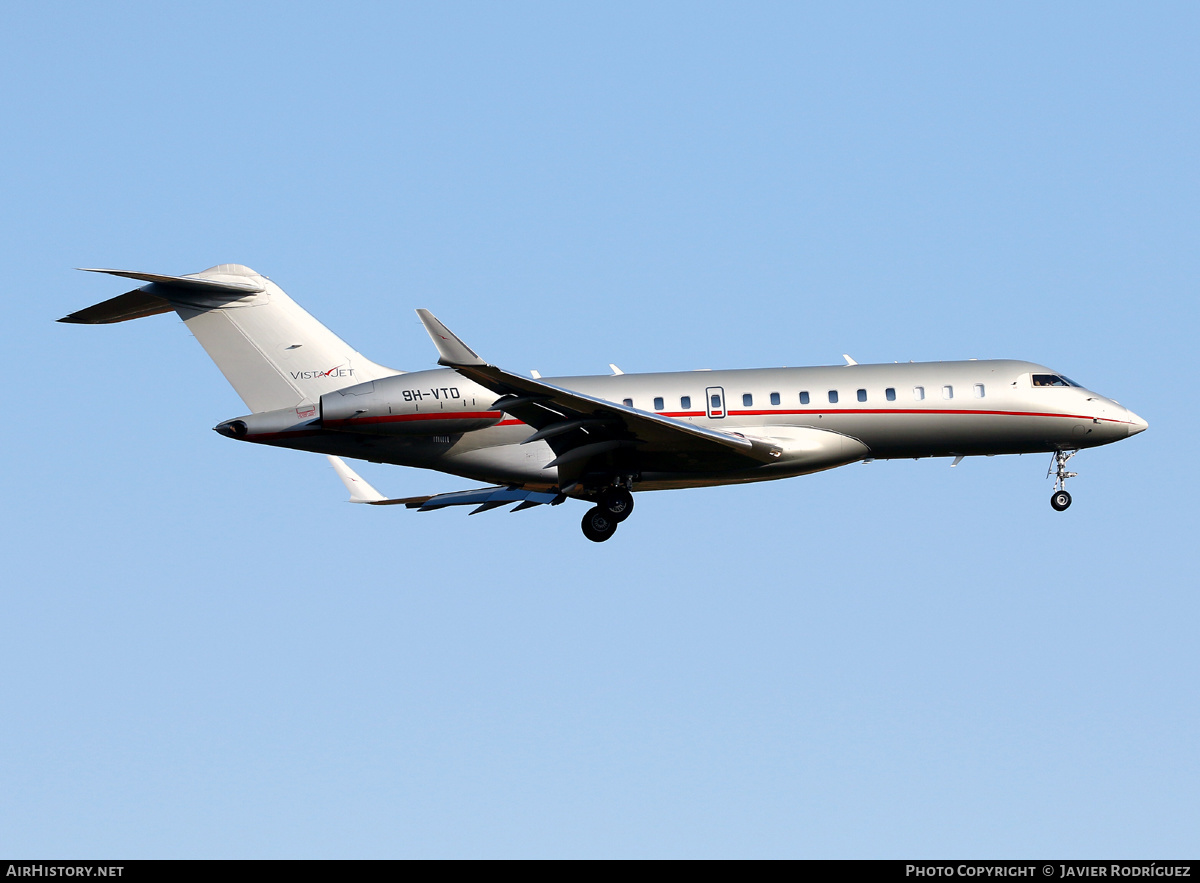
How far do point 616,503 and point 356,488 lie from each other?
18.5 feet

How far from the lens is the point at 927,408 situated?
2472 cm

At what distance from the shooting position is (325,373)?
25.5 m

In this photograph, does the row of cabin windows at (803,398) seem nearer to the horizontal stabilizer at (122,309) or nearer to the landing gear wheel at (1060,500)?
the landing gear wheel at (1060,500)

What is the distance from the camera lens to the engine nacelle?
78.4 feet

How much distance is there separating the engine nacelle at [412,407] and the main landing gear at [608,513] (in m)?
2.55

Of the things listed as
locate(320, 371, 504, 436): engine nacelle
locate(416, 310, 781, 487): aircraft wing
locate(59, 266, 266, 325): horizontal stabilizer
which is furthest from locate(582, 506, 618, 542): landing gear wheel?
locate(59, 266, 266, 325): horizontal stabilizer

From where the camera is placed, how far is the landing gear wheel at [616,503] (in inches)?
989

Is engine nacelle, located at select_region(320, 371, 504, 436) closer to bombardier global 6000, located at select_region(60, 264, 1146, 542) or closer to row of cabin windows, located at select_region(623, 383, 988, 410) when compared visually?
bombardier global 6000, located at select_region(60, 264, 1146, 542)

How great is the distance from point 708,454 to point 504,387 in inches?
165

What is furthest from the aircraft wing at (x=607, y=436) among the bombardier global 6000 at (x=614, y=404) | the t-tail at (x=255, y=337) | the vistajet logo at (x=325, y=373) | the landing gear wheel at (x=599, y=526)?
the t-tail at (x=255, y=337)
